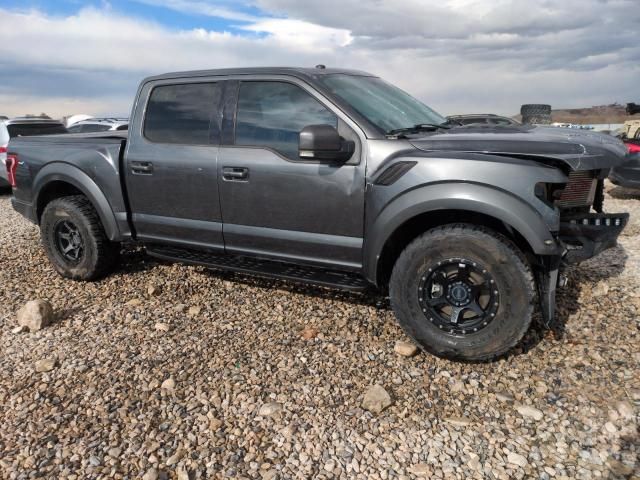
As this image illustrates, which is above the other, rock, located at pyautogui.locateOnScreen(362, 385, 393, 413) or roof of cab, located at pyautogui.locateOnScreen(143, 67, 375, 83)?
roof of cab, located at pyautogui.locateOnScreen(143, 67, 375, 83)

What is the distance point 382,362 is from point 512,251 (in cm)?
108

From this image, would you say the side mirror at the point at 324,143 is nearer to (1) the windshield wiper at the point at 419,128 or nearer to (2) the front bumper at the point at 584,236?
(1) the windshield wiper at the point at 419,128

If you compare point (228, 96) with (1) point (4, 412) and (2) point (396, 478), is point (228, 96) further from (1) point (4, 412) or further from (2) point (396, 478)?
(2) point (396, 478)

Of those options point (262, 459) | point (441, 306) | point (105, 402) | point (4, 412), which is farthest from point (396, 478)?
point (4, 412)

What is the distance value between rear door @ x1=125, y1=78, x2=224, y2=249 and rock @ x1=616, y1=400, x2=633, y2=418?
289 centimetres

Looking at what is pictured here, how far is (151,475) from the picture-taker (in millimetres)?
2346

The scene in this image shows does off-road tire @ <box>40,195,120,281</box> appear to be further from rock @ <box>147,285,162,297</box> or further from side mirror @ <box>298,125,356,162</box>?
side mirror @ <box>298,125,356,162</box>

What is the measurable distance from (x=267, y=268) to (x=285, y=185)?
2.35 feet

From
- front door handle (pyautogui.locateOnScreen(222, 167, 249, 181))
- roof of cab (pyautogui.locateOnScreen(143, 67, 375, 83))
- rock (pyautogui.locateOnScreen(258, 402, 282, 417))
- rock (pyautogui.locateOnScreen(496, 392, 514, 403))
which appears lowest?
rock (pyautogui.locateOnScreen(496, 392, 514, 403))

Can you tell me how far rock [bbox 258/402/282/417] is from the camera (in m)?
2.78

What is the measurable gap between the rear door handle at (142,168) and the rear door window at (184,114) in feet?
0.72

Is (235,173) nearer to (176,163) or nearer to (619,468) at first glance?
(176,163)

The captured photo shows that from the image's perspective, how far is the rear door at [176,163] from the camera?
13.0 feet

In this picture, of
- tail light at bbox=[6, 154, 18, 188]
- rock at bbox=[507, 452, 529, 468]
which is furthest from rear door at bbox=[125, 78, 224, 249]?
rock at bbox=[507, 452, 529, 468]
